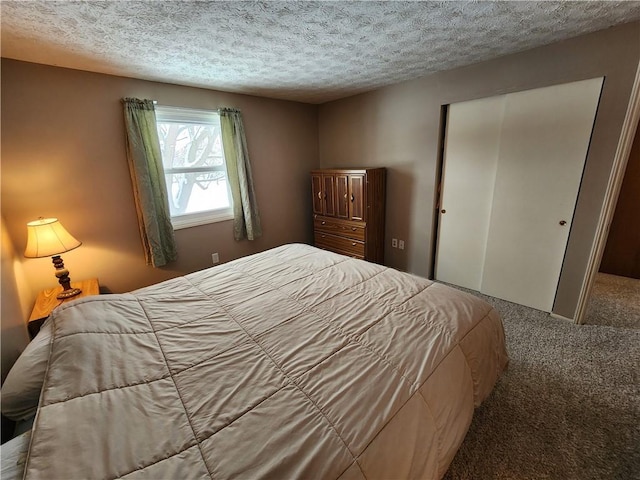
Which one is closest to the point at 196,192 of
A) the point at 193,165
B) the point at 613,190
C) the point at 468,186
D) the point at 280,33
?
the point at 193,165

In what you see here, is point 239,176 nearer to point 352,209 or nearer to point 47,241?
point 352,209

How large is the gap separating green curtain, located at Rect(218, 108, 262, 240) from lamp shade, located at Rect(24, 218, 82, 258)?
5.44 feet

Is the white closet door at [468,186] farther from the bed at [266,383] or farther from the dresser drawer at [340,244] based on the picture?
the bed at [266,383]

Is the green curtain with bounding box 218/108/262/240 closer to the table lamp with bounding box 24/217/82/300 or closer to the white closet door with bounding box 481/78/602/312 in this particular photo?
the table lamp with bounding box 24/217/82/300

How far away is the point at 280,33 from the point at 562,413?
2.95 metres

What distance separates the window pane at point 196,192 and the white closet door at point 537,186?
3.08 meters

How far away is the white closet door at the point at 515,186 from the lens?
219 centimetres

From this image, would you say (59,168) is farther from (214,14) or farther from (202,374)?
(202,374)

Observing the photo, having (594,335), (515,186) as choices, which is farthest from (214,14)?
(594,335)

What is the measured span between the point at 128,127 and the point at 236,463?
9.43 feet

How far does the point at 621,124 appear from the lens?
1934 mm

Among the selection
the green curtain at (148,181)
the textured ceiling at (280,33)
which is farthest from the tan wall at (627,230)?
the green curtain at (148,181)

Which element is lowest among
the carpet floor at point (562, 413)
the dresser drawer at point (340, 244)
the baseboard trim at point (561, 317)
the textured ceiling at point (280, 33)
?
the carpet floor at point (562, 413)

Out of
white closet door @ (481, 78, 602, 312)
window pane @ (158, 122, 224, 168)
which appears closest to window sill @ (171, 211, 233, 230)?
window pane @ (158, 122, 224, 168)
